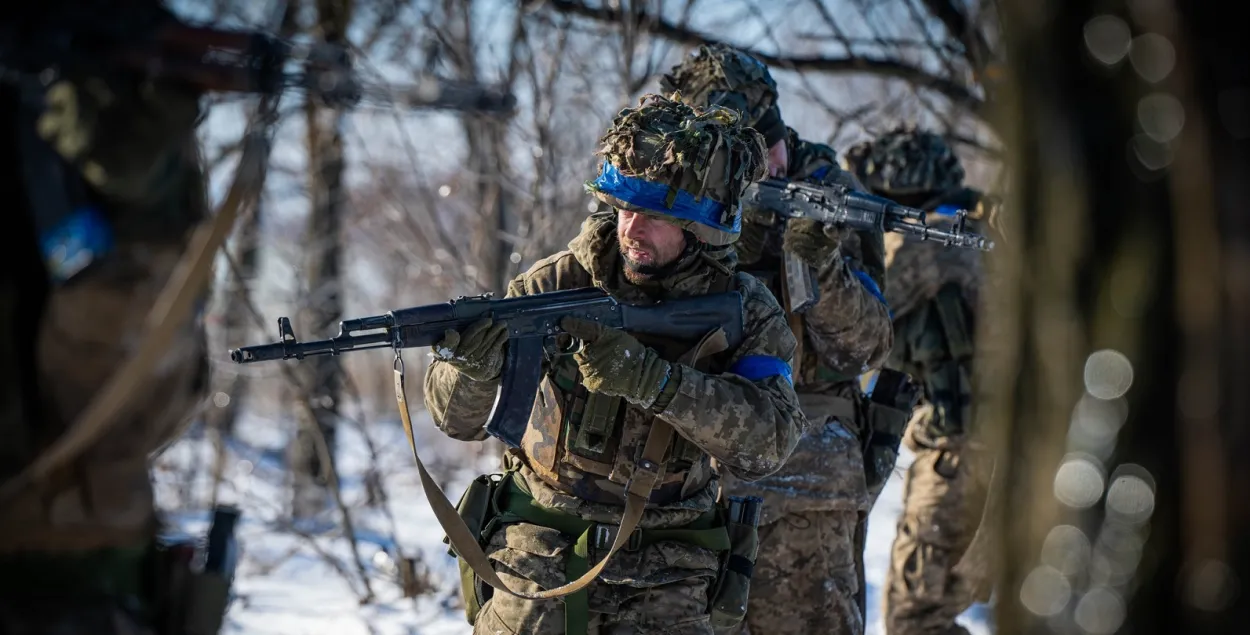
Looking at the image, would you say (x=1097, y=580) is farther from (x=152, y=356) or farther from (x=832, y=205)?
(x=832, y=205)

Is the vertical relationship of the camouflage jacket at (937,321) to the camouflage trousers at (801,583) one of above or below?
above

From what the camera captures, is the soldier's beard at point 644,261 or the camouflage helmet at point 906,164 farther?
the camouflage helmet at point 906,164

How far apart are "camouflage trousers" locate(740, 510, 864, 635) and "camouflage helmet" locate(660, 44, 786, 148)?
1449 mm

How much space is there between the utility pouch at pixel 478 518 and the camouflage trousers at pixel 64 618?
1.56 meters

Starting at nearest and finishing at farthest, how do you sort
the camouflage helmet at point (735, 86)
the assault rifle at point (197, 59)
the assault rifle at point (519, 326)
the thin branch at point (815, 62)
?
the assault rifle at point (197, 59)
the assault rifle at point (519, 326)
the camouflage helmet at point (735, 86)
the thin branch at point (815, 62)

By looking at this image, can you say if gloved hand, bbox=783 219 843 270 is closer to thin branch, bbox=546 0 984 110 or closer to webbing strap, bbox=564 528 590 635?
webbing strap, bbox=564 528 590 635

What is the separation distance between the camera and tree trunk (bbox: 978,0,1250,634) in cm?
149

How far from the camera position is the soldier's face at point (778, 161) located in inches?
183

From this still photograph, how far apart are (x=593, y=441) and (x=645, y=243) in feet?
1.89

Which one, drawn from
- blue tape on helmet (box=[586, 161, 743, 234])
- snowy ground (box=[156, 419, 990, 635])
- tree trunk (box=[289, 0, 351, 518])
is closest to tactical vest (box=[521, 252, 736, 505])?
blue tape on helmet (box=[586, 161, 743, 234])

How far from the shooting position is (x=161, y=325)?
6.19 ft

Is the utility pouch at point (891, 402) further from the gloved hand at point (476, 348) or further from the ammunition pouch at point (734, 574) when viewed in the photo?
the gloved hand at point (476, 348)

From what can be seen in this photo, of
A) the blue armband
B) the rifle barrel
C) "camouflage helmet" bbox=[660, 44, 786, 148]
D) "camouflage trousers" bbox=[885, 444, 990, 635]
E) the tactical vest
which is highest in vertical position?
"camouflage helmet" bbox=[660, 44, 786, 148]

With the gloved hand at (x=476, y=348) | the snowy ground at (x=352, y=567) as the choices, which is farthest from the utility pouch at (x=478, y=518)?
the snowy ground at (x=352, y=567)
